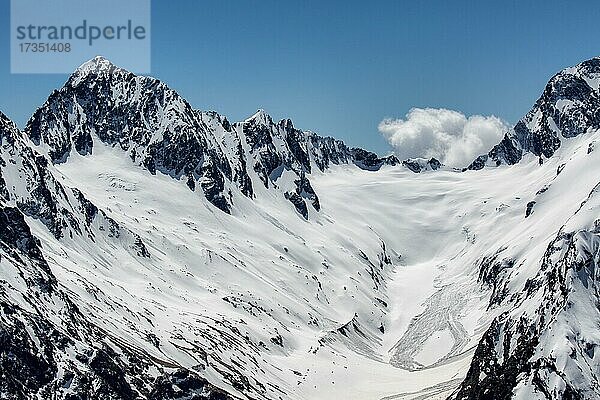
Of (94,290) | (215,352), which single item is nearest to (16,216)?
(94,290)

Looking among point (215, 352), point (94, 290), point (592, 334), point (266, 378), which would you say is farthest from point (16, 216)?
point (592, 334)

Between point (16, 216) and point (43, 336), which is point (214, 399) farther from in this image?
point (16, 216)

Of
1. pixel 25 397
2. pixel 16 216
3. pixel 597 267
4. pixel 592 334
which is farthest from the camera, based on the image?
pixel 16 216

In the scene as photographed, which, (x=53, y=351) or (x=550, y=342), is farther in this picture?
(x=550, y=342)

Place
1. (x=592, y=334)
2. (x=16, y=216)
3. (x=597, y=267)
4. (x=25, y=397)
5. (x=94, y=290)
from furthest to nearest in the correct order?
(x=94, y=290) → (x=16, y=216) → (x=597, y=267) → (x=592, y=334) → (x=25, y=397)

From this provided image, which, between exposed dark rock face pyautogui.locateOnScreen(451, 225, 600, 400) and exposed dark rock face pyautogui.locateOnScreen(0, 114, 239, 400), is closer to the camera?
exposed dark rock face pyautogui.locateOnScreen(0, 114, 239, 400)

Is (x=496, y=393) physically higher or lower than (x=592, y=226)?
lower

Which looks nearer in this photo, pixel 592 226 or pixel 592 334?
pixel 592 334

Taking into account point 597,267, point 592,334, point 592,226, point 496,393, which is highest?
point 592,226

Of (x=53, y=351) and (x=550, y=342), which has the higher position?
(x=53, y=351)

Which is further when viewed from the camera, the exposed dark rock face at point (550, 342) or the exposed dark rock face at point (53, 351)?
the exposed dark rock face at point (550, 342)
